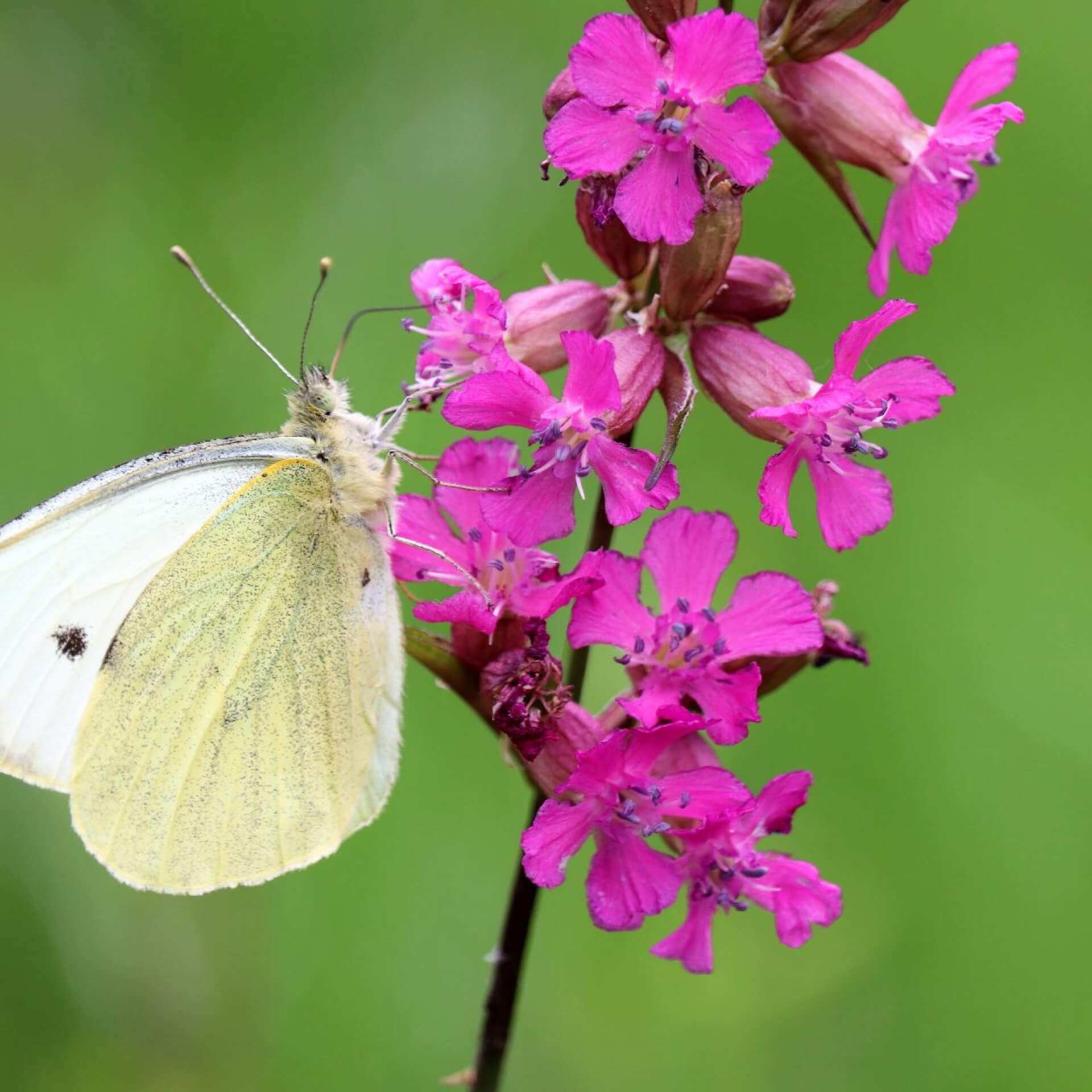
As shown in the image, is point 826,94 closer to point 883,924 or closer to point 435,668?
point 435,668

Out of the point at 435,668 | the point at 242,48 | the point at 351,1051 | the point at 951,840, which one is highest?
the point at 242,48

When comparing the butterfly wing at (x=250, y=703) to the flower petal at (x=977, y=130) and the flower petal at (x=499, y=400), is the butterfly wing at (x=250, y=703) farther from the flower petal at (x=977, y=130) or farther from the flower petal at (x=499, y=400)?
the flower petal at (x=977, y=130)

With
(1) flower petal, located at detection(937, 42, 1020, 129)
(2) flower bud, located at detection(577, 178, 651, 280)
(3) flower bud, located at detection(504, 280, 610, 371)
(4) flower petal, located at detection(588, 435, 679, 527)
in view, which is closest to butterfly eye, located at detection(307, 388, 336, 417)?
(3) flower bud, located at detection(504, 280, 610, 371)

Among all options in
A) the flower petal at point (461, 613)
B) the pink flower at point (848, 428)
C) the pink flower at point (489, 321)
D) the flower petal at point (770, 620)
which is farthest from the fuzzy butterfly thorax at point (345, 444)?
the pink flower at point (848, 428)

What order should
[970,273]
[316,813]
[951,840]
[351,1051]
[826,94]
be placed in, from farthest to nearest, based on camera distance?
[970,273] < [951,840] < [351,1051] < [316,813] < [826,94]

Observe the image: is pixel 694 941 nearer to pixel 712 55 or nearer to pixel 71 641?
pixel 71 641

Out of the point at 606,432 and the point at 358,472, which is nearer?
the point at 606,432

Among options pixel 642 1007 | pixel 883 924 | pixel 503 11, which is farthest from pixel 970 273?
pixel 642 1007
